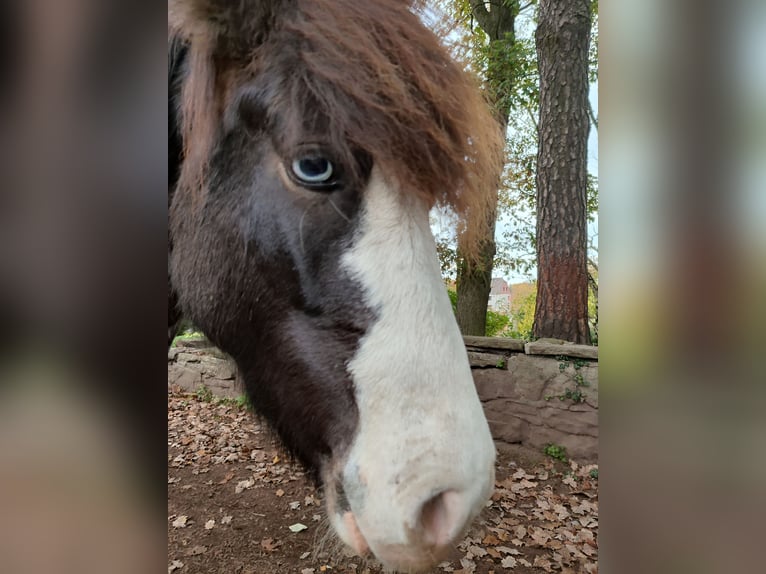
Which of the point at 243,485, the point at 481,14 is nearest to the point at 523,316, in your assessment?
the point at 481,14

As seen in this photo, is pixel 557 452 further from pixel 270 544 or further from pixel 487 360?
pixel 270 544

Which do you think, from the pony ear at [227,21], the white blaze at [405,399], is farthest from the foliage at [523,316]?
the pony ear at [227,21]

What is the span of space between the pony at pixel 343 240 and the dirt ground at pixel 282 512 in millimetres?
566

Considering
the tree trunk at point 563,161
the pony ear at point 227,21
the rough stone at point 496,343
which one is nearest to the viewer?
the pony ear at point 227,21

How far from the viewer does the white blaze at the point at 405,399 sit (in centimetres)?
48

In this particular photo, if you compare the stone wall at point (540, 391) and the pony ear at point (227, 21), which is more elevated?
the pony ear at point (227, 21)

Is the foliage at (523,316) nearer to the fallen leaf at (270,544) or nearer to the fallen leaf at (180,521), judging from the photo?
the fallen leaf at (270,544)

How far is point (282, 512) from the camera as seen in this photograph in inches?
57.5

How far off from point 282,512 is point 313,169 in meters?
1.33
